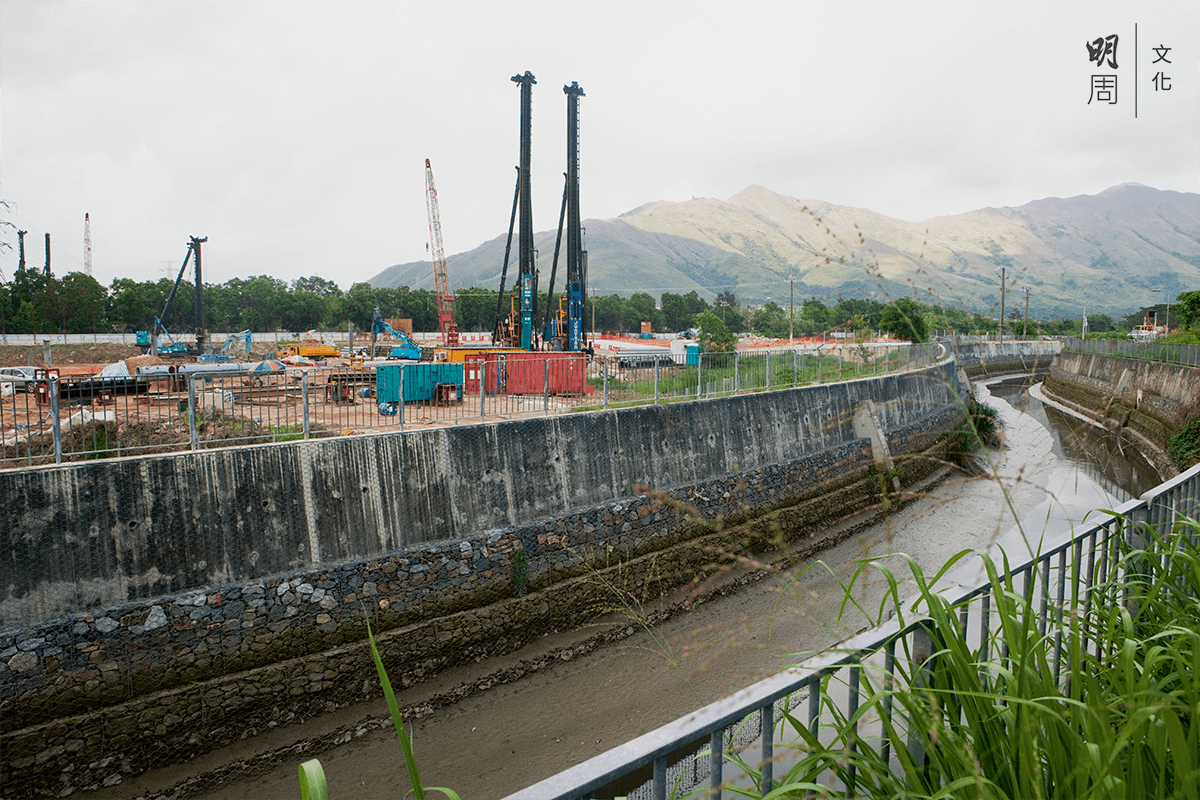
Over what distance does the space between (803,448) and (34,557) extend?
16.7m

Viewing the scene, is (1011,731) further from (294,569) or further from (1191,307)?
(1191,307)

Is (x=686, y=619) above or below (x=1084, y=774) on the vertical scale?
below

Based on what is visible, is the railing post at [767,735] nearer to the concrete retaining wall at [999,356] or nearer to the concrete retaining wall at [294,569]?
the concrete retaining wall at [294,569]

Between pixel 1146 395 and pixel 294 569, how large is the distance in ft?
111

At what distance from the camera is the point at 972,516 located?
60.5ft

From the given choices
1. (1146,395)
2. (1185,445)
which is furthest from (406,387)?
(1146,395)

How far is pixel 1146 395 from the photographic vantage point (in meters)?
28.0

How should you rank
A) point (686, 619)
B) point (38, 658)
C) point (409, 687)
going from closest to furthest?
point (38, 658) → point (409, 687) → point (686, 619)

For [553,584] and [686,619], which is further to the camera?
[686,619]

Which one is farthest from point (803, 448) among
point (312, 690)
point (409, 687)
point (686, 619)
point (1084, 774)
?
point (1084, 774)

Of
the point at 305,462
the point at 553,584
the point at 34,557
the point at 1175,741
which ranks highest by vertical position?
the point at 1175,741

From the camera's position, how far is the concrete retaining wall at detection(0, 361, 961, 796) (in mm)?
7855

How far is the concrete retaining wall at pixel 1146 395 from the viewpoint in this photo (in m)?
22.0

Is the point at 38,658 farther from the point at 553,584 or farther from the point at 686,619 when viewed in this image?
the point at 686,619
